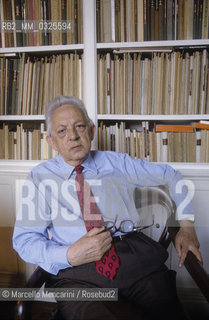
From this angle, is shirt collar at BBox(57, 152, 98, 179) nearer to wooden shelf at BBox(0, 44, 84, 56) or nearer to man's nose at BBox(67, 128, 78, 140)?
man's nose at BBox(67, 128, 78, 140)

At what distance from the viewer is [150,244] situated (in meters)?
1.04

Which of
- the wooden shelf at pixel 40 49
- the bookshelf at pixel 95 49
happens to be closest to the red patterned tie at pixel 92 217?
the bookshelf at pixel 95 49

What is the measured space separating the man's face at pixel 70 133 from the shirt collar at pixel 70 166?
1.2 inches

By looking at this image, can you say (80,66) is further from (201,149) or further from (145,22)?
(201,149)

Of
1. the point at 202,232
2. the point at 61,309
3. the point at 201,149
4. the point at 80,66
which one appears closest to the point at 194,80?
the point at 201,149

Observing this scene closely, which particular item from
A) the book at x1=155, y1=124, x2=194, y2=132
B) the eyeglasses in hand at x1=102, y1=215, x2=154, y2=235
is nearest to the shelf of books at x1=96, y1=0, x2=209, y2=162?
the book at x1=155, y1=124, x2=194, y2=132

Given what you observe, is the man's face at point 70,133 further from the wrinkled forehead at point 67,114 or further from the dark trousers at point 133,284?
the dark trousers at point 133,284

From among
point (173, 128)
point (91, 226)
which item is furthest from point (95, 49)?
point (91, 226)

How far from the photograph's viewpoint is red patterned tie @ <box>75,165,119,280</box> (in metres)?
0.93

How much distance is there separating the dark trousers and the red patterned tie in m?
0.03

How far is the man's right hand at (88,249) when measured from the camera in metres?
0.90

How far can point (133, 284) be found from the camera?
3.12 feet

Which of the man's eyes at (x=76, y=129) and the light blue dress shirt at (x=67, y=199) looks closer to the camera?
the light blue dress shirt at (x=67, y=199)

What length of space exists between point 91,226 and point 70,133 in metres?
0.44
